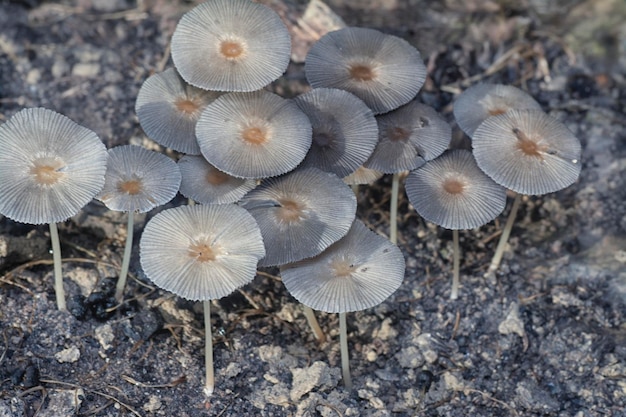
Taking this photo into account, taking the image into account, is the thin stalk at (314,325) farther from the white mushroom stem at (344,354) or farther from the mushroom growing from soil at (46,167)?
the mushroom growing from soil at (46,167)

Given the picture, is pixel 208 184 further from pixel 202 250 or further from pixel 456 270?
pixel 456 270

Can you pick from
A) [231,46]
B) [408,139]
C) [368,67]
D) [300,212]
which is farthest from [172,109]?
[408,139]

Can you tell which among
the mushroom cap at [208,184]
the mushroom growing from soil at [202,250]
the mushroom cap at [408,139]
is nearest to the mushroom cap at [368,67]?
the mushroom cap at [408,139]

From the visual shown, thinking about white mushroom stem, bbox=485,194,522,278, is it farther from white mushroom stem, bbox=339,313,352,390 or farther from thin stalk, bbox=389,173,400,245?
white mushroom stem, bbox=339,313,352,390

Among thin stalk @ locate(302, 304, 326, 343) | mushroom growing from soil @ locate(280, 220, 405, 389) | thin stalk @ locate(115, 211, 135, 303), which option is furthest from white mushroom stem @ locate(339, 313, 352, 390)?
thin stalk @ locate(115, 211, 135, 303)

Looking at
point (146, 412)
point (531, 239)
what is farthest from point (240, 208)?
point (531, 239)

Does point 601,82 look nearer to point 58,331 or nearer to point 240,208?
point 240,208
